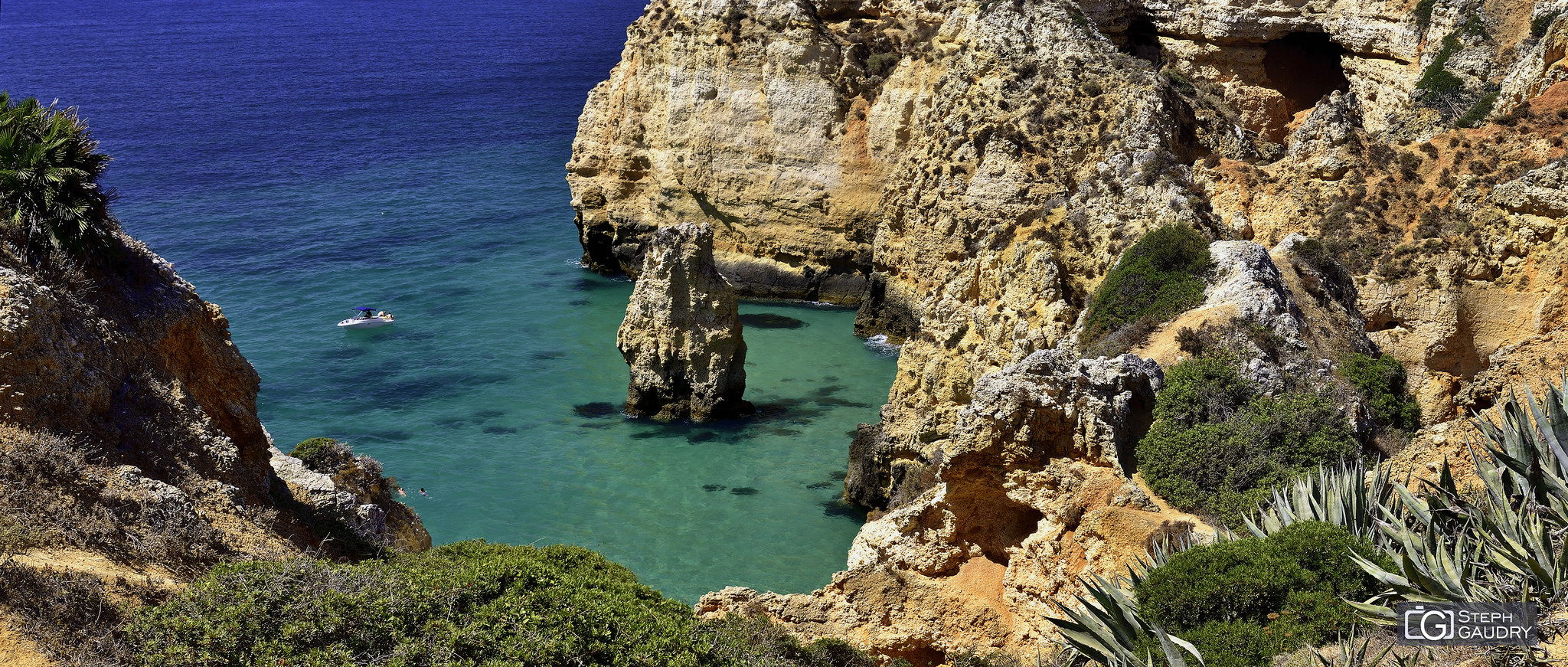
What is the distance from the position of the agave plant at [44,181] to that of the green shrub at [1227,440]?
13.4 meters

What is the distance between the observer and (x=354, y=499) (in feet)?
57.1

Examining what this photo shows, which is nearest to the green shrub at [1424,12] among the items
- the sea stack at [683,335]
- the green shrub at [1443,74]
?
the green shrub at [1443,74]

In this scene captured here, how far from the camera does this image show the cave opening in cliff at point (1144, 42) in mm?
40281

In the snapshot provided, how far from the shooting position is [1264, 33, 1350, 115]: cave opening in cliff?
4059cm

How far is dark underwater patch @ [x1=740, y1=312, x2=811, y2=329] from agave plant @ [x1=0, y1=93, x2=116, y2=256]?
96.5 ft

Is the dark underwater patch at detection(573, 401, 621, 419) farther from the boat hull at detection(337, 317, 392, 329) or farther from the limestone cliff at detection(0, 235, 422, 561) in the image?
the limestone cliff at detection(0, 235, 422, 561)

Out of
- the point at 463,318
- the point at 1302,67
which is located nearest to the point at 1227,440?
the point at 1302,67

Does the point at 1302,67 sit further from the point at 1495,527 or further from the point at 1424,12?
the point at 1495,527

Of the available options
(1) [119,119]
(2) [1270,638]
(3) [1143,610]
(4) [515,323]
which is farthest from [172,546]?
(1) [119,119]

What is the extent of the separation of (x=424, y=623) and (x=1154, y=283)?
46.1 feet

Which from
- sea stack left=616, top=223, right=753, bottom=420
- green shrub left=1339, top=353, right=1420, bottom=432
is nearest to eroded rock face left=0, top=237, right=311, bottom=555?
green shrub left=1339, top=353, right=1420, bottom=432

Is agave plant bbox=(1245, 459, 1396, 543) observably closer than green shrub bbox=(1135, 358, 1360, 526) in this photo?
Yes

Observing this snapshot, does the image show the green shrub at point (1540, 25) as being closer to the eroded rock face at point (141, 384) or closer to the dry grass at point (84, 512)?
the eroded rock face at point (141, 384)

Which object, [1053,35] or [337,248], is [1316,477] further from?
[337,248]
